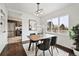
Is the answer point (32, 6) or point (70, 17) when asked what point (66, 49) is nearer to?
point (70, 17)

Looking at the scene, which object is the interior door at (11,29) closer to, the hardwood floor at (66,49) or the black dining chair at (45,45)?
the black dining chair at (45,45)

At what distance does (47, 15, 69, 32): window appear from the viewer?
2.11 meters

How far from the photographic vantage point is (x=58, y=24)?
216cm

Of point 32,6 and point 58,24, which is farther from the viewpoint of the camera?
point 58,24

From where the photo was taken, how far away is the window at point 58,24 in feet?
6.91

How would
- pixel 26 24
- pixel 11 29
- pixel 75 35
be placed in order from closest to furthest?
1. pixel 75 35
2. pixel 11 29
3. pixel 26 24

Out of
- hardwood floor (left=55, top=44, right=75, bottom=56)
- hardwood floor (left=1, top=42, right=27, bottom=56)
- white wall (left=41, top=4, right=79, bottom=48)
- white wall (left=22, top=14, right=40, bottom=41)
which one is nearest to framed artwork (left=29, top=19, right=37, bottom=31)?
white wall (left=22, top=14, right=40, bottom=41)

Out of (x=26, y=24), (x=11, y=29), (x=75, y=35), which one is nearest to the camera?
(x=75, y=35)

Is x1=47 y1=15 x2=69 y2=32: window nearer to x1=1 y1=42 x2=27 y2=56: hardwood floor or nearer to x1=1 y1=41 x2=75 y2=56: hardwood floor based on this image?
x1=1 y1=41 x2=75 y2=56: hardwood floor

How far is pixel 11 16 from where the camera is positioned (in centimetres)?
209

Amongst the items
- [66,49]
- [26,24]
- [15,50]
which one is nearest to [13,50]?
[15,50]

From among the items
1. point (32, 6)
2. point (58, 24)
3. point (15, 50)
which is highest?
point (32, 6)

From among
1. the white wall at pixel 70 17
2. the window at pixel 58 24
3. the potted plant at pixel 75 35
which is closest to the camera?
the potted plant at pixel 75 35

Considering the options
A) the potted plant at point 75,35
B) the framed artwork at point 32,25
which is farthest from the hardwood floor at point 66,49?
the framed artwork at point 32,25
